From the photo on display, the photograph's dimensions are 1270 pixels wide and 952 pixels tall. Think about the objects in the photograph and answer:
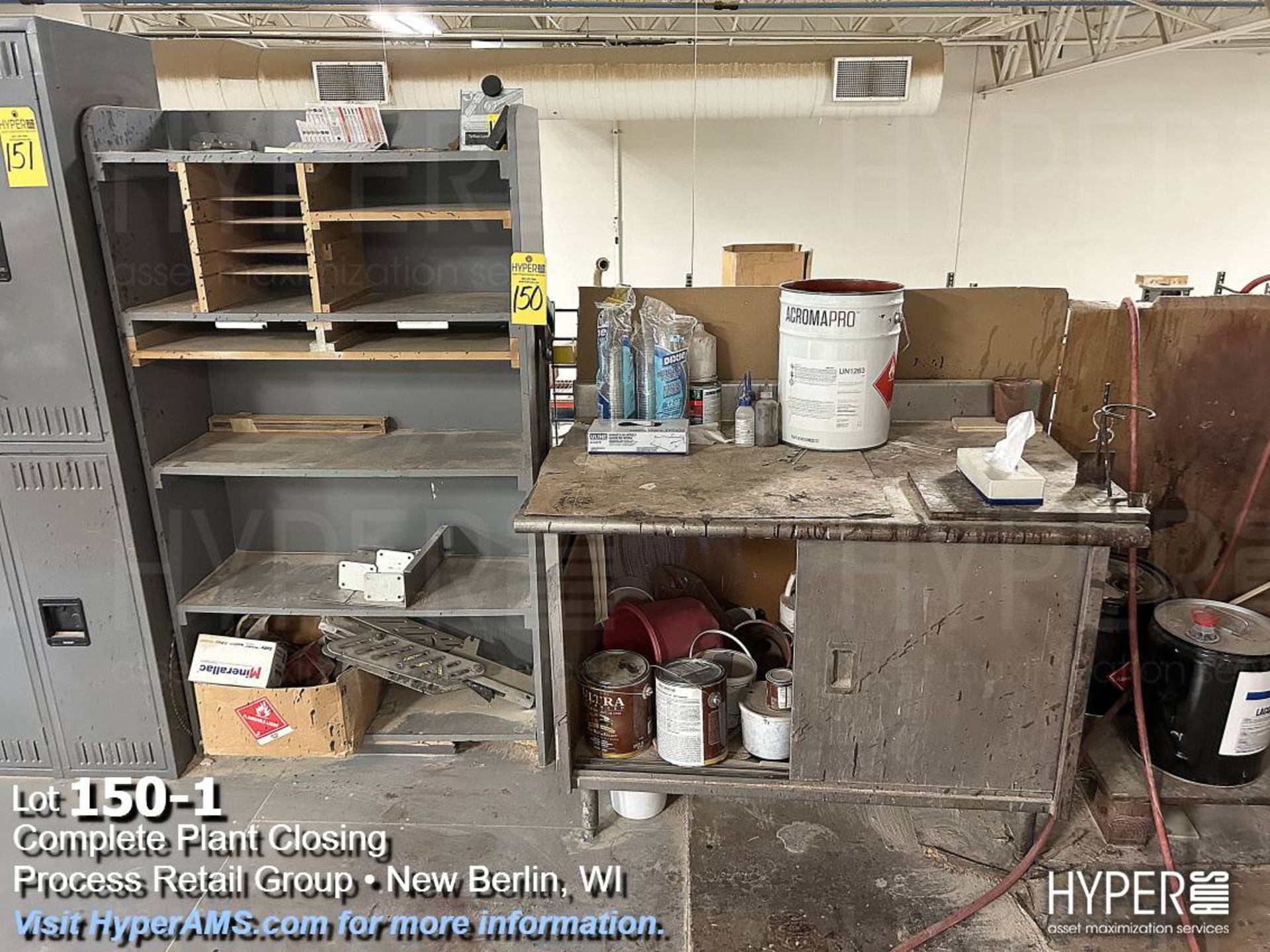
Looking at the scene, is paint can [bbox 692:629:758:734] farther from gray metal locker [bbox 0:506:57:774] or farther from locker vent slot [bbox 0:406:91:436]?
gray metal locker [bbox 0:506:57:774]

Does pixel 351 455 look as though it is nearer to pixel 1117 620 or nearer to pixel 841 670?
Answer: pixel 841 670

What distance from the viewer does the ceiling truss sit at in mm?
3680

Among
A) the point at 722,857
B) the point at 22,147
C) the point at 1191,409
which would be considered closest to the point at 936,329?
the point at 1191,409

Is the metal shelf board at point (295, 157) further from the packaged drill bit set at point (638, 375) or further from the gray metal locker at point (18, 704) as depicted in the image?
the gray metal locker at point (18, 704)

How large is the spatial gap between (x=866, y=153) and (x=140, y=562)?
5368mm

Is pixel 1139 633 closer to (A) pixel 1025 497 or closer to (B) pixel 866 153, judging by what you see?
(A) pixel 1025 497

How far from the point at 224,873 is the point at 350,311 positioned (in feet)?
4.24

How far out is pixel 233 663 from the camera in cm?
211

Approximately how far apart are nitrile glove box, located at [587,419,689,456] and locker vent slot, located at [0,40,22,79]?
1.37m

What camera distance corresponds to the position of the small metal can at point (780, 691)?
1.71 m

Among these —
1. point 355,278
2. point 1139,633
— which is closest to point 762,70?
point 355,278

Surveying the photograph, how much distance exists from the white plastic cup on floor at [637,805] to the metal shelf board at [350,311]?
1.14 meters

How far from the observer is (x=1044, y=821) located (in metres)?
Answer: 1.83

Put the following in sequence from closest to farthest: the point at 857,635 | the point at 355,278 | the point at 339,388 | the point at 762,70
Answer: the point at 857,635
the point at 355,278
the point at 339,388
the point at 762,70
